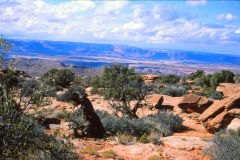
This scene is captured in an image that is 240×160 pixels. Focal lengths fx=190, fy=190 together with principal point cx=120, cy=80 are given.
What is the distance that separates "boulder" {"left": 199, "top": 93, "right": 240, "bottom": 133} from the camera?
10.5 meters

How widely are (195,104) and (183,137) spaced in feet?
21.5

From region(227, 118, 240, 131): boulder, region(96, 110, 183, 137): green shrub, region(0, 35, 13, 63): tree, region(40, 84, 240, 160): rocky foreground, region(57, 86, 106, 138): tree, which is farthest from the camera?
region(96, 110, 183, 137): green shrub

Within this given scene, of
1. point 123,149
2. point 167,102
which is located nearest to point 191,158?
point 123,149

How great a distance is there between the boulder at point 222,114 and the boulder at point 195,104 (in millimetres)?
3504

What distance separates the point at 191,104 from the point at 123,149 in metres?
9.85

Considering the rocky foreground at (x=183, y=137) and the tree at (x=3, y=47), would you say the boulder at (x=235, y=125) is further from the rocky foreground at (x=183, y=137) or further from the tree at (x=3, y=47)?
the tree at (x=3, y=47)

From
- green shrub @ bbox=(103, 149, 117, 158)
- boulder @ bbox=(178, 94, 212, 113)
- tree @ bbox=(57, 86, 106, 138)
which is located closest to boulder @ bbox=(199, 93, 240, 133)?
boulder @ bbox=(178, 94, 212, 113)

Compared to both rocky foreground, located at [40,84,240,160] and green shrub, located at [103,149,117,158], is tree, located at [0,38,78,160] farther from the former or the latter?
green shrub, located at [103,149,117,158]

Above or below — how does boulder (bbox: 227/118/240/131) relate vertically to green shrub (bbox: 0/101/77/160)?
below

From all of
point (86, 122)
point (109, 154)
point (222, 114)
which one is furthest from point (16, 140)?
point (222, 114)

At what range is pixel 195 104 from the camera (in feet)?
49.7

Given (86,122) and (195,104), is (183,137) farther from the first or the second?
(195,104)

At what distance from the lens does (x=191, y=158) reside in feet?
22.0

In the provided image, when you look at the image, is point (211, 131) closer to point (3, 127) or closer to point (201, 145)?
point (201, 145)
